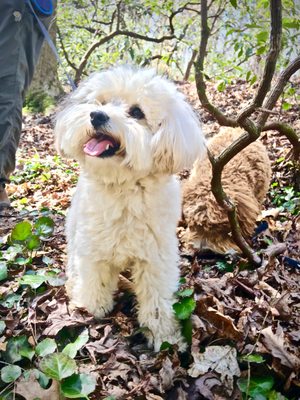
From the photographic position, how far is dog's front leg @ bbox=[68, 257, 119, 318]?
2.62 m

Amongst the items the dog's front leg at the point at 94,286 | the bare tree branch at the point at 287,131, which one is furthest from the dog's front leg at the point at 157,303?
the bare tree branch at the point at 287,131

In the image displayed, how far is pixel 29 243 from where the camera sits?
3.13m

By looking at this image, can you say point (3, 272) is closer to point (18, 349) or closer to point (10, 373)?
point (18, 349)

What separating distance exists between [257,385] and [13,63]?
3022 mm

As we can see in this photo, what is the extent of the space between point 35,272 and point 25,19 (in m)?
2.04

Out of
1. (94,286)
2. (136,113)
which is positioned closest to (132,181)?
(136,113)

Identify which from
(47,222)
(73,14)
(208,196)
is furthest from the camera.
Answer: (73,14)

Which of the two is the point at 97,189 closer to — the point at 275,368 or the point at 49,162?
the point at 275,368

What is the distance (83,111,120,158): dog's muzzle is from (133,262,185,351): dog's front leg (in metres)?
0.68

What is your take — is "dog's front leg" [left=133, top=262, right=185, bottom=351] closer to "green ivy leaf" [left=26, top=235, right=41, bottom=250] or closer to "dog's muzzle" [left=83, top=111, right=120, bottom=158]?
"dog's muzzle" [left=83, top=111, right=120, bottom=158]

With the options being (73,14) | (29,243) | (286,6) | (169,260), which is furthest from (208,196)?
(73,14)

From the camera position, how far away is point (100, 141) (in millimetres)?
2471

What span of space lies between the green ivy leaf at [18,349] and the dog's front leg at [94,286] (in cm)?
46

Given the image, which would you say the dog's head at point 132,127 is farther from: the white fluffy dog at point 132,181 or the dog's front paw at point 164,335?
the dog's front paw at point 164,335
